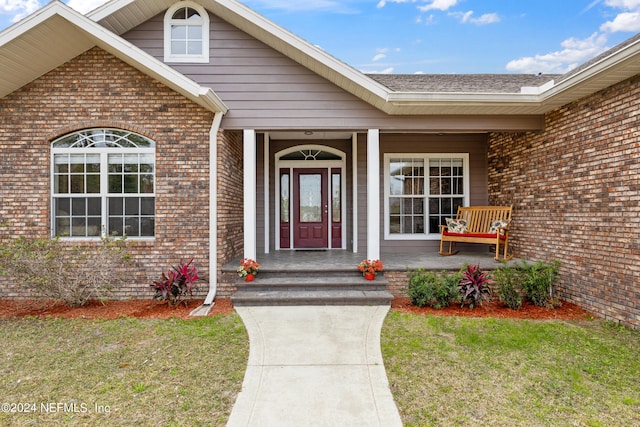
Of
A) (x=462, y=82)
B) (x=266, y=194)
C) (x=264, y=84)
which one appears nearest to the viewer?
(x=264, y=84)

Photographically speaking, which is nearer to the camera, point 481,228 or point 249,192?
point 249,192

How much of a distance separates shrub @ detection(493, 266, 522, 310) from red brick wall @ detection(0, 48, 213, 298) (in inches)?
183

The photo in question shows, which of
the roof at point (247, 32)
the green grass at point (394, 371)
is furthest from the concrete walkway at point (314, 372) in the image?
the roof at point (247, 32)

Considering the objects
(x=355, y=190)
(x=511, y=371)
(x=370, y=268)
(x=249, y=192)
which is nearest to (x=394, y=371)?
(x=511, y=371)

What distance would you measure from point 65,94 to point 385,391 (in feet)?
20.7

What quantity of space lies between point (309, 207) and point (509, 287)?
4.65m

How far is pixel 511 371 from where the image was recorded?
305 cm

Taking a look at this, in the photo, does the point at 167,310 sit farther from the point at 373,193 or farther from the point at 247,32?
the point at 247,32

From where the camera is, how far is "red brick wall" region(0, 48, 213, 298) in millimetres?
5312

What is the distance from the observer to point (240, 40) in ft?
18.7

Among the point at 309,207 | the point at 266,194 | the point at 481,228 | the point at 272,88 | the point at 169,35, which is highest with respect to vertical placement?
the point at 169,35

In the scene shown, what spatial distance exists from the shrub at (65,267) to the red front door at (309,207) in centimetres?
388

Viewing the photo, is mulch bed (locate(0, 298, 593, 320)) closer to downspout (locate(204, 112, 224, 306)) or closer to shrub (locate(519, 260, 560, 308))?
shrub (locate(519, 260, 560, 308))

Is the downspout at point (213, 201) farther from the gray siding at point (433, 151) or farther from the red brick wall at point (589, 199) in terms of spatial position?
the red brick wall at point (589, 199)
